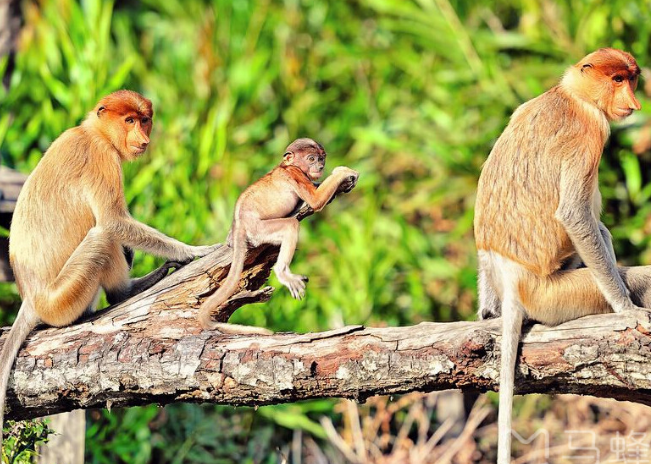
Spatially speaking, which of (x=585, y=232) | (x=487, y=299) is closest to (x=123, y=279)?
(x=487, y=299)

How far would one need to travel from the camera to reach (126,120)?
3.84 m

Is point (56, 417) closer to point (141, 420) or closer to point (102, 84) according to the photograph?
point (141, 420)

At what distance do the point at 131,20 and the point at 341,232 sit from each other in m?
3.74

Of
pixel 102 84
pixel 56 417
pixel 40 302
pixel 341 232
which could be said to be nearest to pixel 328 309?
pixel 341 232

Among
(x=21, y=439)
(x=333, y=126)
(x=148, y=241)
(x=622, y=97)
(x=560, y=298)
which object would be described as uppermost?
(x=333, y=126)

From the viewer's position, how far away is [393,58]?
292 inches

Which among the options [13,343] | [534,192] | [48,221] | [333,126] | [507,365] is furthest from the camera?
[333,126]

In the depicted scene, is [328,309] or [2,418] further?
[328,309]

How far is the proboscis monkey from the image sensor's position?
3678 mm

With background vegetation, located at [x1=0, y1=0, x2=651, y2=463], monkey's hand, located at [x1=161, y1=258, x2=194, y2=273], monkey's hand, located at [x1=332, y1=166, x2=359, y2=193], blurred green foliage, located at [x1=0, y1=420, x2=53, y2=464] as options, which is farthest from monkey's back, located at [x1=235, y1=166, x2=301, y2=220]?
background vegetation, located at [x1=0, y1=0, x2=651, y2=463]

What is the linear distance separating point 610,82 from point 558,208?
1.58 ft

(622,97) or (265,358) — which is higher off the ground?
(622,97)

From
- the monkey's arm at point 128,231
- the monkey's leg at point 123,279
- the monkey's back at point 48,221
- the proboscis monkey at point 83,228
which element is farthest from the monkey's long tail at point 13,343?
the monkey's arm at point 128,231

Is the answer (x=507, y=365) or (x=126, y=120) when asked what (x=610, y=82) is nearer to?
(x=507, y=365)
